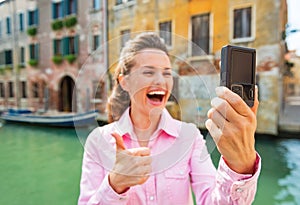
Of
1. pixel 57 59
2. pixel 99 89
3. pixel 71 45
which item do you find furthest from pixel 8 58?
pixel 99 89

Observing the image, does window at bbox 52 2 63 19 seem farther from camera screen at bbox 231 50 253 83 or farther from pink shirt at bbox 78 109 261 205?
camera screen at bbox 231 50 253 83

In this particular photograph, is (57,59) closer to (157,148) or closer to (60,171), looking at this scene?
(60,171)

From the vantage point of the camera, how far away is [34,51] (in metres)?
4.63

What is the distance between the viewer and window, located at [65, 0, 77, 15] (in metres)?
3.94

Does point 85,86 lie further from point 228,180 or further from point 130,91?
point 228,180

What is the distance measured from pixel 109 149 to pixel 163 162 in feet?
0.20

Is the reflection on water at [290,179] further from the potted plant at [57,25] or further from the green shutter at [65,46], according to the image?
the potted plant at [57,25]

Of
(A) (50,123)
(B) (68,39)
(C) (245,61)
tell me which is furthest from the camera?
(B) (68,39)

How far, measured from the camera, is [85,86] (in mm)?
275

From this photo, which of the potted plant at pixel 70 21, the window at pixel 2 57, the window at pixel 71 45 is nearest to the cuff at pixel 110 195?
the window at pixel 71 45

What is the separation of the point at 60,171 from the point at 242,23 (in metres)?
2.04

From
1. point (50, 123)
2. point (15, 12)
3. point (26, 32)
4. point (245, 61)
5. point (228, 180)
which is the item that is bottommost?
point (50, 123)

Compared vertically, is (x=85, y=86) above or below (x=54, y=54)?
below

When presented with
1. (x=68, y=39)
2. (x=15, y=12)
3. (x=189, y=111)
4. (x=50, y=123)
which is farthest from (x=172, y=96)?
(x=15, y=12)
